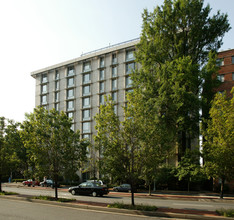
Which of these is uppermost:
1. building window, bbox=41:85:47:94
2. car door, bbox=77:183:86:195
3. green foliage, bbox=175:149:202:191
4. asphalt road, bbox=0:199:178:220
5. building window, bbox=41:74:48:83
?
building window, bbox=41:74:48:83

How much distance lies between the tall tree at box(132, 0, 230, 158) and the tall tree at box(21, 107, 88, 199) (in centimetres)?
1041

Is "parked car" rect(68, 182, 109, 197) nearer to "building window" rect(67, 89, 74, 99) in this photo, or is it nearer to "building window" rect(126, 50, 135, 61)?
"building window" rect(126, 50, 135, 61)

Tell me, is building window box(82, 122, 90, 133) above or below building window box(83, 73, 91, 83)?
below

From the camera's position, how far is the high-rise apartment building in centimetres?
4609

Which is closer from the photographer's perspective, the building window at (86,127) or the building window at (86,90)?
the building window at (86,127)

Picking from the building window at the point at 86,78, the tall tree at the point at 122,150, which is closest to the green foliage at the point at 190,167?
the tall tree at the point at 122,150

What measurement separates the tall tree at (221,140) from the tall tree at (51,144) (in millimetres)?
10014

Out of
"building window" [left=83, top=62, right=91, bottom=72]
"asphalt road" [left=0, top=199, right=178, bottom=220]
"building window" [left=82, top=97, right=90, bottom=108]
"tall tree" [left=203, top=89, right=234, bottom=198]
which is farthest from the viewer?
"building window" [left=83, top=62, right=91, bottom=72]

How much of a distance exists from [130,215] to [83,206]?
3.89 m

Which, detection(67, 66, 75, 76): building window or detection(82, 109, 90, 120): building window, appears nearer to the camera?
detection(82, 109, 90, 120): building window

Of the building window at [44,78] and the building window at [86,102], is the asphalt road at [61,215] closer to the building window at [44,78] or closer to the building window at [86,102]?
the building window at [86,102]

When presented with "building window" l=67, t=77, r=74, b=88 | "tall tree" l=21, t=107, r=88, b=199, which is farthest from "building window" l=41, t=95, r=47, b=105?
"tall tree" l=21, t=107, r=88, b=199

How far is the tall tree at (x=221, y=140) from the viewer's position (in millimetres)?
17375

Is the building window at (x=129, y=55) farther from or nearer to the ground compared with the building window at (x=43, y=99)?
farther from the ground
